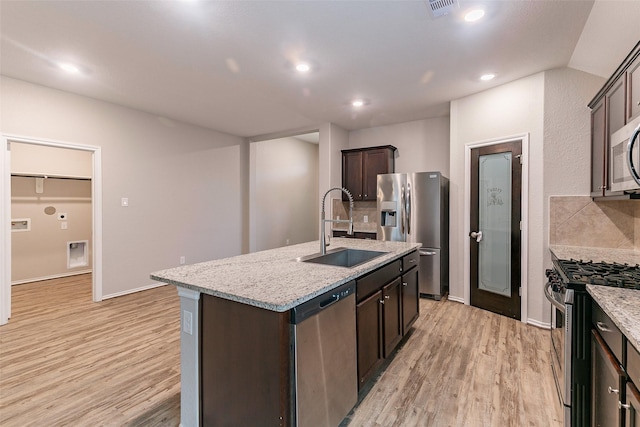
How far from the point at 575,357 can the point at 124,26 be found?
3732 millimetres

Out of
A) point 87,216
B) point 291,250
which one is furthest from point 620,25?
point 87,216

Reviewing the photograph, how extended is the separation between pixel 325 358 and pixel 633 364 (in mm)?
1189

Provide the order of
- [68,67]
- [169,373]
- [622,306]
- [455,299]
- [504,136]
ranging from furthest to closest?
1. [455,299]
2. [504,136]
3. [68,67]
4. [169,373]
5. [622,306]

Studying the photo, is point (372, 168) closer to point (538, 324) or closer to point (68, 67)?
point (538, 324)

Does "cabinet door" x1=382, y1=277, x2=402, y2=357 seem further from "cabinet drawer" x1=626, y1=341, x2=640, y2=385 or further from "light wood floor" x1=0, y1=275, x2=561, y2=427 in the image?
"cabinet drawer" x1=626, y1=341, x2=640, y2=385

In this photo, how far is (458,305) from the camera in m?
3.64

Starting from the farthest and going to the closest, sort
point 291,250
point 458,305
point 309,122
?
point 309,122, point 458,305, point 291,250

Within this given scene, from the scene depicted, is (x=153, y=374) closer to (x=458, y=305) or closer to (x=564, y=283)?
(x=564, y=283)

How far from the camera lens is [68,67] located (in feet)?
9.50

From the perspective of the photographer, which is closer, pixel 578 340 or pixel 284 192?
pixel 578 340

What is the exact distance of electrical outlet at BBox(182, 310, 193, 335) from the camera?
154 cm

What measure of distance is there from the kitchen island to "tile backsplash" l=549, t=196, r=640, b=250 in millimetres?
2425

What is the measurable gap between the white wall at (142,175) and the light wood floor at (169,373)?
3.39 feet

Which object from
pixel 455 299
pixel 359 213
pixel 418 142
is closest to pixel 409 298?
pixel 455 299
